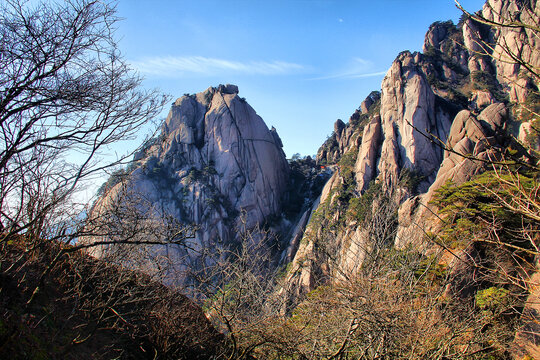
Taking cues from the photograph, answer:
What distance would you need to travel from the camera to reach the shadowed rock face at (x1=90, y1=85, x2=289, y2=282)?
36.0m

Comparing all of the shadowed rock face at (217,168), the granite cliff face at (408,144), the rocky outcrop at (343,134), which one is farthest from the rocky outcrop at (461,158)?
the rocky outcrop at (343,134)

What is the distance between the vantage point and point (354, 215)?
27531 mm

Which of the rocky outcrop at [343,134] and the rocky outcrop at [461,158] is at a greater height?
the rocky outcrop at [343,134]

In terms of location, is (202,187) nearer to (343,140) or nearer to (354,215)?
(354,215)

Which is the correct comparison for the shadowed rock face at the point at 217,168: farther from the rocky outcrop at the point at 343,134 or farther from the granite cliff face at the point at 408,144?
the rocky outcrop at the point at 343,134

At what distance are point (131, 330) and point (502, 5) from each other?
5442 centimetres

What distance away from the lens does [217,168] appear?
38.8 m

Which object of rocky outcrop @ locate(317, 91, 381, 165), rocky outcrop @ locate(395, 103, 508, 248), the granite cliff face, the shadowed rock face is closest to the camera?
rocky outcrop @ locate(395, 103, 508, 248)

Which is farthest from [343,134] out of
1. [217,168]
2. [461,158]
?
[461,158]

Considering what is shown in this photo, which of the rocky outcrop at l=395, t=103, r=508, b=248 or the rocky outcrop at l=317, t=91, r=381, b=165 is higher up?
the rocky outcrop at l=317, t=91, r=381, b=165

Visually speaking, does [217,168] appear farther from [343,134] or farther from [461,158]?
[461,158]

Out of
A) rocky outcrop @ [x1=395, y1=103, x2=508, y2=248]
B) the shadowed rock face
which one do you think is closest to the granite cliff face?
rocky outcrop @ [x1=395, y1=103, x2=508, y2=248]

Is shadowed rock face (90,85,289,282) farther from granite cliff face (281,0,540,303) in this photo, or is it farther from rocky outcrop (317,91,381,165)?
rocky outcrop (317,91,381,165)

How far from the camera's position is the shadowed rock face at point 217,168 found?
118ft
